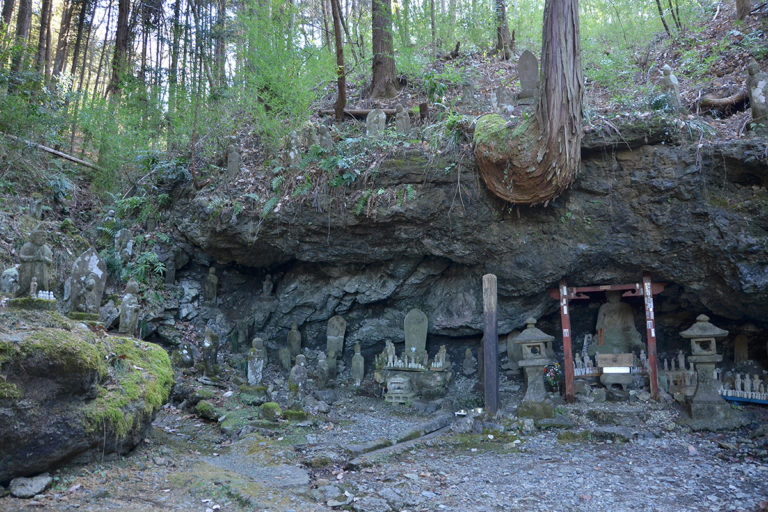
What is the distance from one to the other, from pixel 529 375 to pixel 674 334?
12.8 ft

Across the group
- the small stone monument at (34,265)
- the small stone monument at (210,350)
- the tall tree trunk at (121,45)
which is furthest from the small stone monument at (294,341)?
the tall tree trunk at (121,45)

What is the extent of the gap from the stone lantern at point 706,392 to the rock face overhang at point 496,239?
1.07 m

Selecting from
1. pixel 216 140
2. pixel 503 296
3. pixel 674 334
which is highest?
pixel 216 140

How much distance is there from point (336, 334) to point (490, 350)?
4.15 m

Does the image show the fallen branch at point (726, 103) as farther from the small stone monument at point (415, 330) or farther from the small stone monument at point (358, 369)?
the small stone monument at point (358, 369)

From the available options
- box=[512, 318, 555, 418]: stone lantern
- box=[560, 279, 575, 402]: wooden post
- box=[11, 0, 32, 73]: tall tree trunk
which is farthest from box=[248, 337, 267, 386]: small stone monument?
box=[11, 0, 32, 73]: tall tree trunk

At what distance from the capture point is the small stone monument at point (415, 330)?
1092cm

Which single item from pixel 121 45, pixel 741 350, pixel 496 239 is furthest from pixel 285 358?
pixel 121 45

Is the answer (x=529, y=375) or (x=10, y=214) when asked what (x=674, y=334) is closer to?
(x=529, y=375)

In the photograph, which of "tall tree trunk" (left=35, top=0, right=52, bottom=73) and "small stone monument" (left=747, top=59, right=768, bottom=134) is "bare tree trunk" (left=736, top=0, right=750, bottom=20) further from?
"tall tree trunk" (left=35, top=0, right=52, bottom=73)

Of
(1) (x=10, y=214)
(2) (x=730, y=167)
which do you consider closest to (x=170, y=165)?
(1) (x=10, y=214)

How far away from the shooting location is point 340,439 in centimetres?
740

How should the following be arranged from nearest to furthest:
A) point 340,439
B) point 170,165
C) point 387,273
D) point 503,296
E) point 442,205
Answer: point 340,439
point 442,205
point 503,296
point 387,273
point 170,165

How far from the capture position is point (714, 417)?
7672 millimetres
